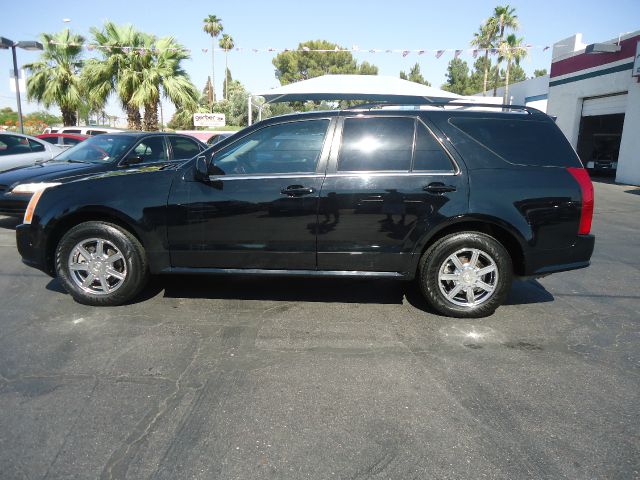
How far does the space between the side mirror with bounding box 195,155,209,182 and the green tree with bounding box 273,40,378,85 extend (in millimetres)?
52937

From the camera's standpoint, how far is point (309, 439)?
2.40 meters

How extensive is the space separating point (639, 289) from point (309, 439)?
432 cm

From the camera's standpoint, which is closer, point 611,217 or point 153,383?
point 153,383

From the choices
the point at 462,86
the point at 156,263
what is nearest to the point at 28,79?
the point at 156,263

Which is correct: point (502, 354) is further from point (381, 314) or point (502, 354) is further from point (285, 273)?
point (285, 273)

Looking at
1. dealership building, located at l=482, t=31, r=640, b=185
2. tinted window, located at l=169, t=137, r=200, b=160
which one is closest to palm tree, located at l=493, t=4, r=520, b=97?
dealership building, located at l=482, t=31, r=640, b=185

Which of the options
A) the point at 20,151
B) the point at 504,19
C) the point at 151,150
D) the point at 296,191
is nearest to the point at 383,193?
the point at 296,191

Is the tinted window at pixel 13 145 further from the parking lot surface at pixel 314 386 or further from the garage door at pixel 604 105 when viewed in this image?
the garage door at pixel 604 105

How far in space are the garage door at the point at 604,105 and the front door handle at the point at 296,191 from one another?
1789 cm

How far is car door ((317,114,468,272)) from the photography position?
12.7 feet

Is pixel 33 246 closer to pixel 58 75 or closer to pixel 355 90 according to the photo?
pixel 355 90

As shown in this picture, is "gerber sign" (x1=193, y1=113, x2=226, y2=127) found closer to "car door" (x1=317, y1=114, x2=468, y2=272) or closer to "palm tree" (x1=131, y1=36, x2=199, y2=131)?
"palm tree" (x1=131, y1=36, x2=199, y2=131)

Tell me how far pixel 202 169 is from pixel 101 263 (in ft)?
4.16

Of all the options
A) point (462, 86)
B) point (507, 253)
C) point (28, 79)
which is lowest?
point (507, 253)
